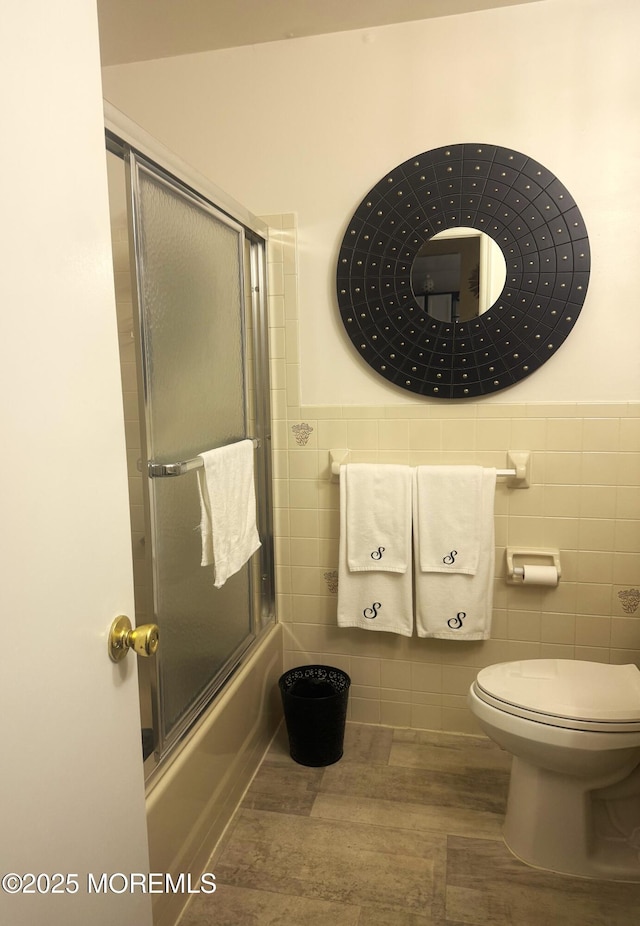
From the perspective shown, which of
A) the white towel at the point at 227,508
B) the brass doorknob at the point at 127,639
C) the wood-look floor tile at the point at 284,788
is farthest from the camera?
the wood-look floor tile at the point at 284,788

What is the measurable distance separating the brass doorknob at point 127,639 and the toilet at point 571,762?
1088mm

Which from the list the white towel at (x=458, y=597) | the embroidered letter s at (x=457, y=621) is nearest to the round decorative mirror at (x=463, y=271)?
the white towel at (x=458, y=597)

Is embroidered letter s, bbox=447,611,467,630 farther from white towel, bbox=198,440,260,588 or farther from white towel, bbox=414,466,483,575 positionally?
white towel, bbox=198,440,260,588

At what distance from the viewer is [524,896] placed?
1586 millimetres

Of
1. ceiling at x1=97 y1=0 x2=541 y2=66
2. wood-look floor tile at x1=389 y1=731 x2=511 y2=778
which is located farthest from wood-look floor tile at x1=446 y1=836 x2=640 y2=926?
ceiling at x1=97 y1=0 x2=541 y2=66

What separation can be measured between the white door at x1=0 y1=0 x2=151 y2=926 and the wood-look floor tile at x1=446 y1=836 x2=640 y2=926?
0.99m

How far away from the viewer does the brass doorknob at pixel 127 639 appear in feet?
2.88

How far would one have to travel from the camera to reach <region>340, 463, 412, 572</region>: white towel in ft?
6.97

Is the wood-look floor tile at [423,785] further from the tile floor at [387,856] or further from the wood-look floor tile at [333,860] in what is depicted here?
the wood-look floor tile at [333,860]

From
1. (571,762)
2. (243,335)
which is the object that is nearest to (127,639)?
(571,762)

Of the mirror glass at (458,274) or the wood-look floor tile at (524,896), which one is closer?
the wood-look floor tile at (524,896)

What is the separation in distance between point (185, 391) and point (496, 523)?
1121 mm

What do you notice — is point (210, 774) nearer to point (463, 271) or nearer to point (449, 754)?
point (449, 754)

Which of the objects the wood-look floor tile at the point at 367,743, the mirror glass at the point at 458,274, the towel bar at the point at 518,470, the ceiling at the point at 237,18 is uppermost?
the ceiling at the point at 237,18
